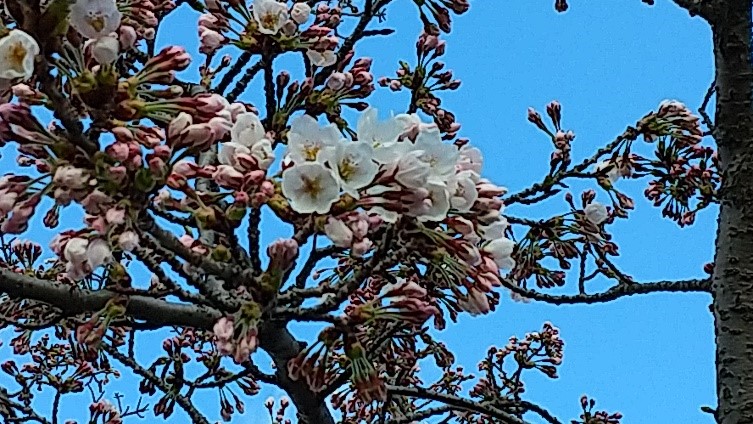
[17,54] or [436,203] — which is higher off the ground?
[17,54]

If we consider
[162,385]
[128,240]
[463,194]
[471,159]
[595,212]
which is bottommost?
[128,240]

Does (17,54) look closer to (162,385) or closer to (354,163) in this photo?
(354,163)

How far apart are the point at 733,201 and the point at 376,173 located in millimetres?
1706

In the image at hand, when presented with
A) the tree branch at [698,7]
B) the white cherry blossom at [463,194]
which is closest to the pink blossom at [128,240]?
the white cherry blossom at [463,194]

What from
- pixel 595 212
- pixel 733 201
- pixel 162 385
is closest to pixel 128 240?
pixel 162 385

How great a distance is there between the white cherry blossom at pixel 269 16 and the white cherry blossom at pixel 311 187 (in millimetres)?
675

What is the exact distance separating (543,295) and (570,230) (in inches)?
10.1

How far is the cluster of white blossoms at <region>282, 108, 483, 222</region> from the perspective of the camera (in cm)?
116

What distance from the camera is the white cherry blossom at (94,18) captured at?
110 centimetres

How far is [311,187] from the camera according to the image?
1164mm

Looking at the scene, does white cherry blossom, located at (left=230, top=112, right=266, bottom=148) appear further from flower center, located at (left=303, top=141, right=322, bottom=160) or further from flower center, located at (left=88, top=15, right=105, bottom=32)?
flower center, located at (left=88, top=15, right=105, bottom=32)

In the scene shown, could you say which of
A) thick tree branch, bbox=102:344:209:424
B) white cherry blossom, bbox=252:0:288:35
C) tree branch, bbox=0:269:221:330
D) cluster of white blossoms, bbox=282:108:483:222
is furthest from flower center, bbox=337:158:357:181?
thick tree branch, bbox=102:344:209:424

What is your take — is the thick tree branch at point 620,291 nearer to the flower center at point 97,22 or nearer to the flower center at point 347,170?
the flower center at point 347,170

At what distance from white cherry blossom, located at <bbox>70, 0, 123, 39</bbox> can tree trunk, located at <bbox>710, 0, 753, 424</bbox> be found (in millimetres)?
1875
